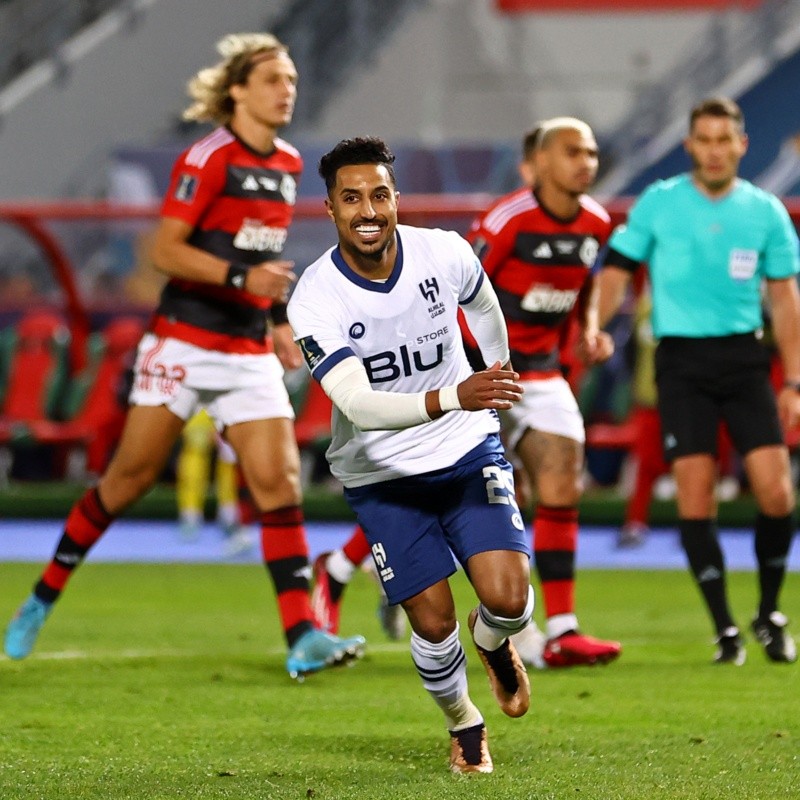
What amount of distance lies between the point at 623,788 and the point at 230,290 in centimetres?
316

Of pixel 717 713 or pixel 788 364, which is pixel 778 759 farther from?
pixel 788 364

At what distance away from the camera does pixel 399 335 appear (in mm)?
5332

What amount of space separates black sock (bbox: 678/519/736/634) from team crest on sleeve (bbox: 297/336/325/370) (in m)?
2.85

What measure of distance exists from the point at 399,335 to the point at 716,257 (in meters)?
2.71

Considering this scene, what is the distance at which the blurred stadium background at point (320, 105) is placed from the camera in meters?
15.3

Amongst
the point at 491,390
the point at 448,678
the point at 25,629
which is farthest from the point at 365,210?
the point at 25,629

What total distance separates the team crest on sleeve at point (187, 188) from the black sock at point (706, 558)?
8.16ft

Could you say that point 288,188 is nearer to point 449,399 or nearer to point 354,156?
point 354,156

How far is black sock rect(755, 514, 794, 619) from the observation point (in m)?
7.64

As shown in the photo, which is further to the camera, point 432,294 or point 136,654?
point 136,654

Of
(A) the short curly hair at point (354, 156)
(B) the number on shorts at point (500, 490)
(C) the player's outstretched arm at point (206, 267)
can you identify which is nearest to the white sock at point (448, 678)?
(B) the number on shorts at point (500, 490)

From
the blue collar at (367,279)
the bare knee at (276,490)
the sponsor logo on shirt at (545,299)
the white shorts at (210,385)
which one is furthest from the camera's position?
the sponsor logo on shirt at (545,299)

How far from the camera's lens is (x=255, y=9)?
24609mm

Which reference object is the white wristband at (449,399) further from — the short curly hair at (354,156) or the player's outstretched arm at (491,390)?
the short curly hair at (354,156)
